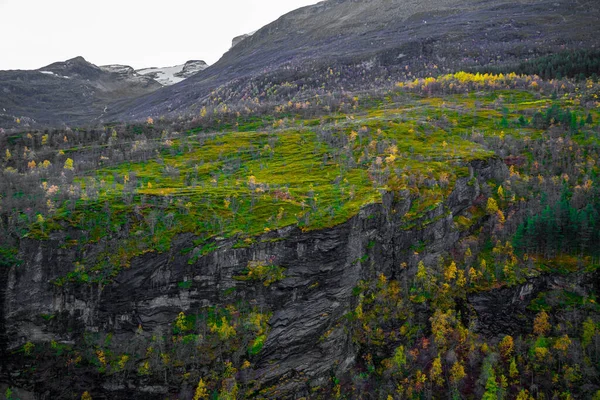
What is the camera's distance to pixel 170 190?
181 feet

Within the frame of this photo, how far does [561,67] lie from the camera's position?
130 m

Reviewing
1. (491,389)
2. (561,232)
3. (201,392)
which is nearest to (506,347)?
(491,389)

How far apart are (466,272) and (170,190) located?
38463mm

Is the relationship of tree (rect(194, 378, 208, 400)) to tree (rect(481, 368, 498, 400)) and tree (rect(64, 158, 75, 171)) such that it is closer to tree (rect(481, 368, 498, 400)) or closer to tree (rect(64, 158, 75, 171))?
tree (rect(481, 368, 498, 400))

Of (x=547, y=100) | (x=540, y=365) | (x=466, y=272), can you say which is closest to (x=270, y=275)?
(x=466, y=272)

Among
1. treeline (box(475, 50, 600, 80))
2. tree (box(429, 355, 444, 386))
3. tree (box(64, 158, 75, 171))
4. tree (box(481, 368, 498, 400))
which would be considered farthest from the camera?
treeline (box(475, 50, 600, 80))

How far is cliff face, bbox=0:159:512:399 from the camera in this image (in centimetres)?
4172

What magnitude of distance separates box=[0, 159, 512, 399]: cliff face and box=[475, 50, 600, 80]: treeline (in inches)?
4223

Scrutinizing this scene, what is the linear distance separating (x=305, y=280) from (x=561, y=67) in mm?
125009

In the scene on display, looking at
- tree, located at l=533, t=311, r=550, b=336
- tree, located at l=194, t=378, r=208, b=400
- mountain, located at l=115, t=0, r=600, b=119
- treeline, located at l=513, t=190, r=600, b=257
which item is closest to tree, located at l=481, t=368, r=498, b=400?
tree, located at l=533, t=311, r=550, b=336

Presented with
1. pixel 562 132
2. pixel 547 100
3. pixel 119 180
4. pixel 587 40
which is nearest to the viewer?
pixel 119 180

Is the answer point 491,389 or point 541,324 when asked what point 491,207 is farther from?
point 491,389

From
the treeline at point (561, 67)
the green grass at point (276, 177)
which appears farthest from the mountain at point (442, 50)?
the green grass at point (276, 177)

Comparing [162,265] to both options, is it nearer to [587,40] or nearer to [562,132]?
[562,132]
